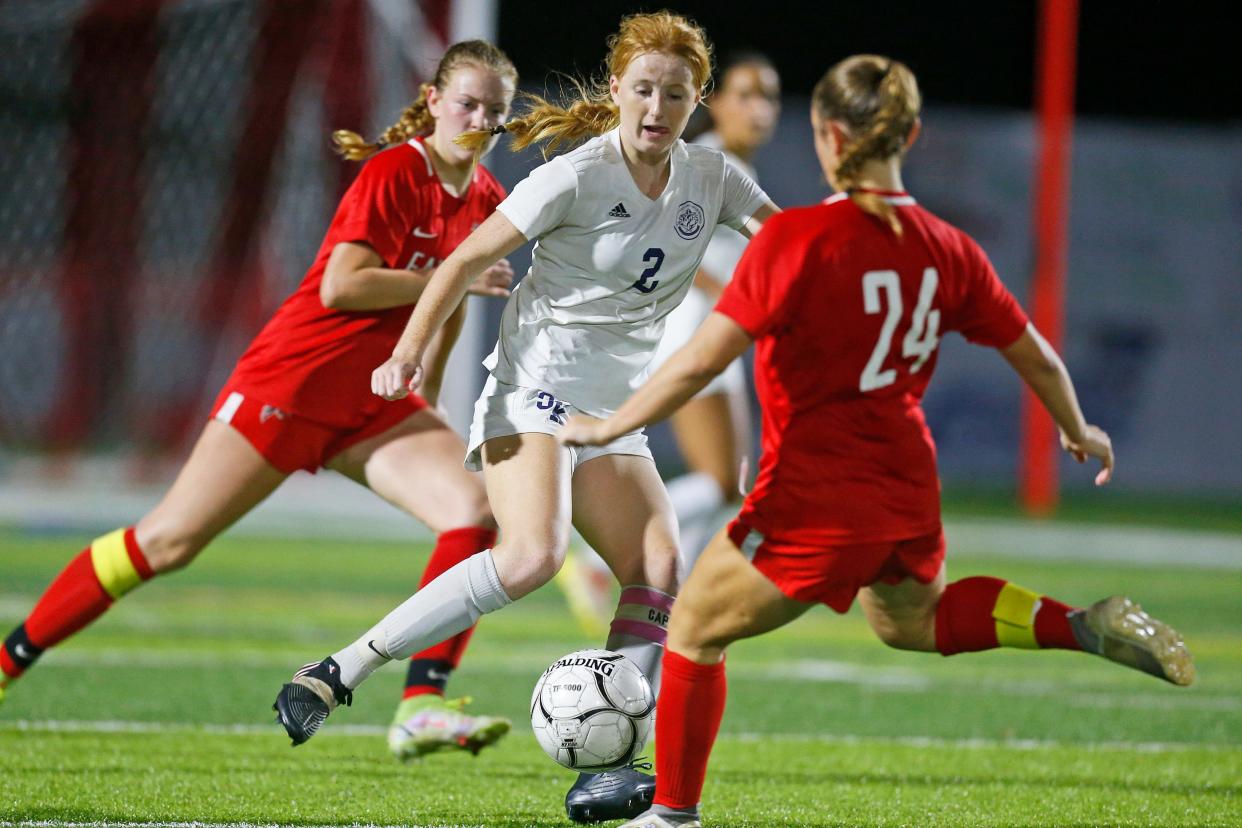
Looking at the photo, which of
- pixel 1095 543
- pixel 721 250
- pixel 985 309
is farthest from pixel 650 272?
pixel 1095 543

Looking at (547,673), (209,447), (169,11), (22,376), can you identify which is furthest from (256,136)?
(547,673)

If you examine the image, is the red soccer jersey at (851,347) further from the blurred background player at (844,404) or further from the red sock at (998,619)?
the red sock at (998,619)

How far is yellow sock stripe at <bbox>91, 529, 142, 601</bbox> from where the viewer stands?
488 cm

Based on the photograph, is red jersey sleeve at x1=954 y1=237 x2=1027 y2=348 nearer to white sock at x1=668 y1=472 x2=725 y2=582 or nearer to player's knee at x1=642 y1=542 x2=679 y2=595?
player's knee at x1=642 y1=542 x2=679 y2=595

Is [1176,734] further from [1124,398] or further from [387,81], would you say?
[1124,398]

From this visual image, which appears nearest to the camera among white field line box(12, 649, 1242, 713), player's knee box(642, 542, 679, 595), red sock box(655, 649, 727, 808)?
red sock box(655, 649, 727, 808)

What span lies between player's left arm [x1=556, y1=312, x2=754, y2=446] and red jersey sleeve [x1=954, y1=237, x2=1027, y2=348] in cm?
51

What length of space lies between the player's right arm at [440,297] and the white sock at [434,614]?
20.4 inches

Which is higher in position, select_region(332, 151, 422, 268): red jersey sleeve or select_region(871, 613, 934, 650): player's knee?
select_region(332, 151, 422, 268): red jersey sleeve

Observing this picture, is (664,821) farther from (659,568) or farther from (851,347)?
(851,347)

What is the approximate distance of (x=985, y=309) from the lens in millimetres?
3562

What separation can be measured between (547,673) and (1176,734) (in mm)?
2741

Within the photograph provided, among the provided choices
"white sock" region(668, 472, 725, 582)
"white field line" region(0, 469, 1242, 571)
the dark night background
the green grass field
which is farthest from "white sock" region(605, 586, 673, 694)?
the dark night background

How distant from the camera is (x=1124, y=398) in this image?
20.7m
